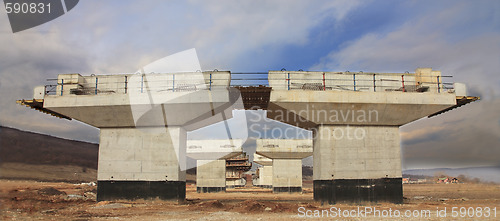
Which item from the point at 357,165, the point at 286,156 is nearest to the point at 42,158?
the point at 286,156

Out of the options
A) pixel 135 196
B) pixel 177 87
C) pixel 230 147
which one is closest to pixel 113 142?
pixel 135 196

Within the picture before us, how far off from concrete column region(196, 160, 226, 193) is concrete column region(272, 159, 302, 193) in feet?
25.8

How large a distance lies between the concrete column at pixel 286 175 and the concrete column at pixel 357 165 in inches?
982

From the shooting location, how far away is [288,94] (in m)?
20.3

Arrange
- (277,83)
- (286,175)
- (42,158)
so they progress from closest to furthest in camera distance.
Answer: (277,83)
(286,175)
(42,158)

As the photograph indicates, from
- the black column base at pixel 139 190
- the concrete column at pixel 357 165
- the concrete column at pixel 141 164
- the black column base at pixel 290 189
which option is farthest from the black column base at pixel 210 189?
the concrete column at pixel 357 165

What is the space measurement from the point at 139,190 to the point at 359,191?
12395 mm

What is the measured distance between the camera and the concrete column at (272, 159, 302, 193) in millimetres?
46406

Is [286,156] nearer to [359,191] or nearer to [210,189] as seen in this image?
[210,189]

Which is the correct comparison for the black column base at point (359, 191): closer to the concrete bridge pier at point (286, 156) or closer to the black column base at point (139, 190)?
the black column base at point (139, 190)

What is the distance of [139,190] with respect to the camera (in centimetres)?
2112

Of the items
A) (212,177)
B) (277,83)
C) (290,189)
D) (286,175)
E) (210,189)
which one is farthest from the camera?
(212,177)

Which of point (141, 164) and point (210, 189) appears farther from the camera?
point (210, 189)

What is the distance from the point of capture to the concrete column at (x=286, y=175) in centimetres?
4641
